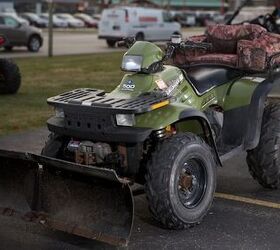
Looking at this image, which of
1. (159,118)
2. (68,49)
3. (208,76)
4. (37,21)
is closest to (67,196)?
(159,118)

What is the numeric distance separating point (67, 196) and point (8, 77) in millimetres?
7617

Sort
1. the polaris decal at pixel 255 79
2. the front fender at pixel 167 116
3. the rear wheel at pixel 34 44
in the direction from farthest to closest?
the rear wheel at pixel 34 44, the polaris decal at pixel 255 79, the front fender at pixel 167 116

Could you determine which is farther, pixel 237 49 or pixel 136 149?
pixel 237 49

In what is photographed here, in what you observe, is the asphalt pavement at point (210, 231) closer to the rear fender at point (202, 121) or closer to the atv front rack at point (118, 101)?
the rear fender at point (202, 121)

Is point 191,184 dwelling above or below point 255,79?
below

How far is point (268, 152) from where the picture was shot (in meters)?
5.50

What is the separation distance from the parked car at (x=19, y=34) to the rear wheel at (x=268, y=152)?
20242 mm

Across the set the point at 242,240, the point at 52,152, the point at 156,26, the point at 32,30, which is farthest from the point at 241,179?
the point at 156,26

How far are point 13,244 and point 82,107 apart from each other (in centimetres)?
112

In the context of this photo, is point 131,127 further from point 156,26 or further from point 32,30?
point 156,26

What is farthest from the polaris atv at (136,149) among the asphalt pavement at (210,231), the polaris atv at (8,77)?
the polaris atv at (8,77)

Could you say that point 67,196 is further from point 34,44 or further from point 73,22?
point 73,22

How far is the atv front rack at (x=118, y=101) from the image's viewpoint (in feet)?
14.2

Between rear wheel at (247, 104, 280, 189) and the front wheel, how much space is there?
2.90 feet
